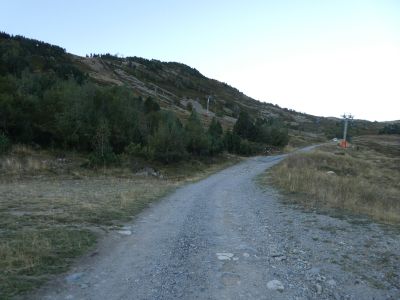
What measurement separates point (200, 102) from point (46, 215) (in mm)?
128124

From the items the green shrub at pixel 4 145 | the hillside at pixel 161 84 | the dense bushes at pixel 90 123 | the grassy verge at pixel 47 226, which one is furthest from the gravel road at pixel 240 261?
the hillside at pixel 161 84

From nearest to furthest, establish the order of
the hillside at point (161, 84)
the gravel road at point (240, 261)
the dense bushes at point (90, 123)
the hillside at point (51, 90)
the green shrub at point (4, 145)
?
the gravel road at point (240, 261) < the green shrub at point (4, 145) < the dense bushes at point (90, 123) < the hillside at point (51, 90) < the hillside at point (161, 84)

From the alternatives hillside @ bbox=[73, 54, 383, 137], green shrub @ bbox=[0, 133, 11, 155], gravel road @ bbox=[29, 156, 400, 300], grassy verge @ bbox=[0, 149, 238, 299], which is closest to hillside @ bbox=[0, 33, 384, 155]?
hillside @ bbox=[73, 54, 383, 137]

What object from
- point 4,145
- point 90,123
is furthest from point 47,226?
point 90,123

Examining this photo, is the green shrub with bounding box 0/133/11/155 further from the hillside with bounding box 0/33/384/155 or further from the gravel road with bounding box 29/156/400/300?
the gravel road with bounding box 29/156/400/300

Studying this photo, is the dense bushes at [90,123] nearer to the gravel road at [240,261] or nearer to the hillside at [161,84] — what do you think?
the gravel road at [240,261]

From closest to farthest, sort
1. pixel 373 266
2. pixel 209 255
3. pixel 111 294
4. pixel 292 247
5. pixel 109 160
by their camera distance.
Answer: pixel 111 294 → pixel 373 266 → pixel 209 255 → pixel 292 247 → pixel 109 160

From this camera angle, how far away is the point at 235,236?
365 inches

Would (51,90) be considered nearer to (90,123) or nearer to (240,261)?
(90,123)

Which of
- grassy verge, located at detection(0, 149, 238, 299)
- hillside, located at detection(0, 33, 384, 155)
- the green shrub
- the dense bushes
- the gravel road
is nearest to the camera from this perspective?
the gravel road

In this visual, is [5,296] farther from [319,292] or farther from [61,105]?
[61,105]

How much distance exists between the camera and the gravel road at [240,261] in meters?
5.70

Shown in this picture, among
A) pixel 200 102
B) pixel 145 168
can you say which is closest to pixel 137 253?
pixel 145 168

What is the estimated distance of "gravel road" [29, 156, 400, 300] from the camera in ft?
18.7
